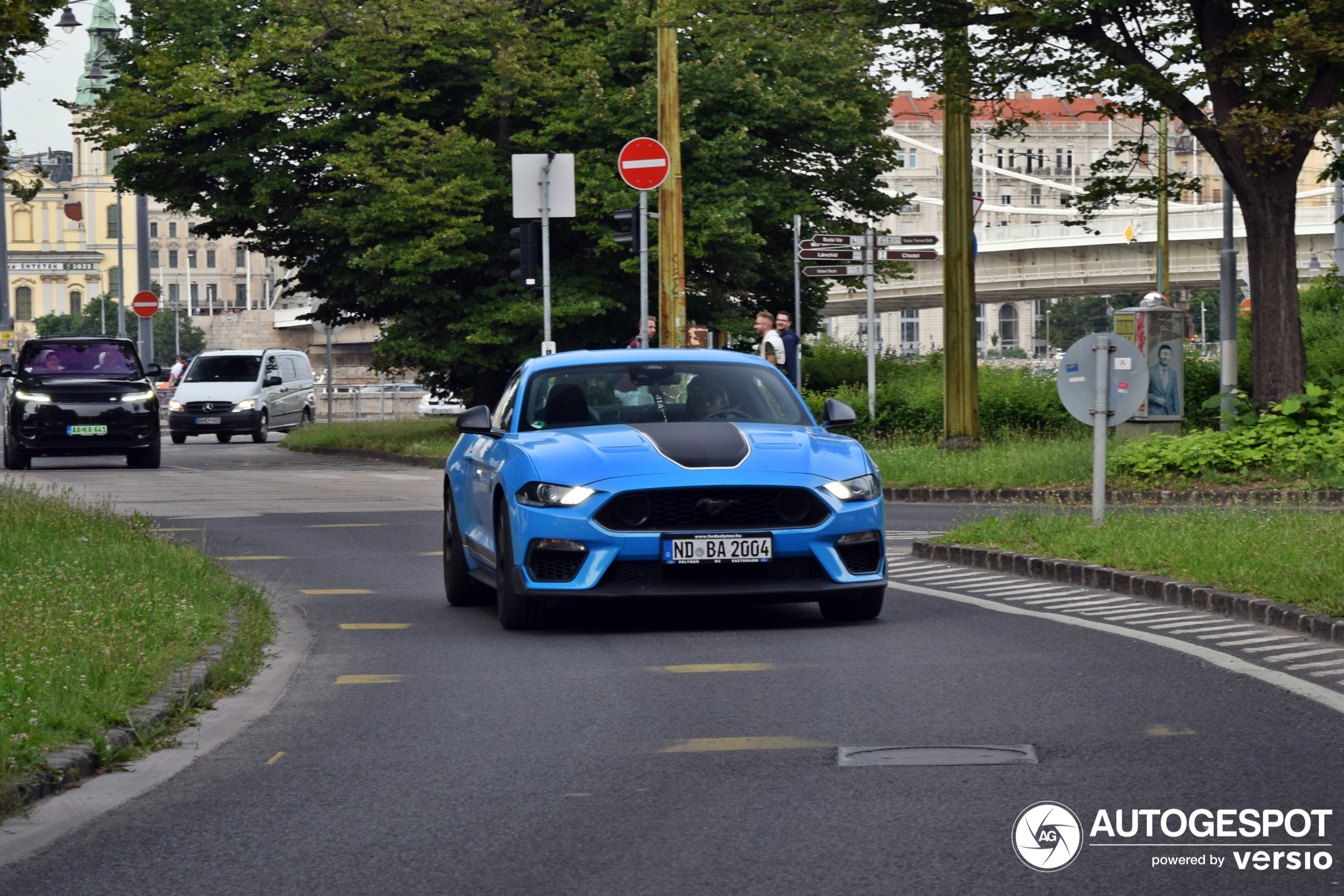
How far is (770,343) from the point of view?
26.7 metres

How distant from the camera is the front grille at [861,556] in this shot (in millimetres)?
11094

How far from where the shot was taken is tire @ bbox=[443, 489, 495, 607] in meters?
12.7

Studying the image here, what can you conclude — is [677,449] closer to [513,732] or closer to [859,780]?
[513,732]

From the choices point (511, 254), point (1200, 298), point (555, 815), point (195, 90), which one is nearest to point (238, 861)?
point (555, 815)

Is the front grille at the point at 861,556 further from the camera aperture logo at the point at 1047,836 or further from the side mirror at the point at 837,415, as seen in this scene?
the camera aperture logo at the point at 1047,836

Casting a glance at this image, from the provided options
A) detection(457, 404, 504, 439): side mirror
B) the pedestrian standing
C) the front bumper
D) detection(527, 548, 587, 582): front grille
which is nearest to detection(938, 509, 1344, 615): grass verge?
detection(527, 548, 587, 582): front grille

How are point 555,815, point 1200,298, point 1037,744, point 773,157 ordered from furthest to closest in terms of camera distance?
point 1200,298, point 773,157, point 1037,744, point 555,815

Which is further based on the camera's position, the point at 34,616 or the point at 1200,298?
the point at 1200,298

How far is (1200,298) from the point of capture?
5177 inches

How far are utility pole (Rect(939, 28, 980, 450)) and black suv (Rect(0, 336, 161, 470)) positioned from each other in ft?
36.0

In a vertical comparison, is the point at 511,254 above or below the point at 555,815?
above

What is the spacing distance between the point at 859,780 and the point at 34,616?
4605mm

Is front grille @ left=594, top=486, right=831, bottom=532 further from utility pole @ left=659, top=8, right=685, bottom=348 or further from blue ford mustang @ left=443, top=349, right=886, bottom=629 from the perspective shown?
utility pole @ left=659, top=8, right=685, bottom=348

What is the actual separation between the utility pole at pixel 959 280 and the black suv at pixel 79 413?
11.0 m
